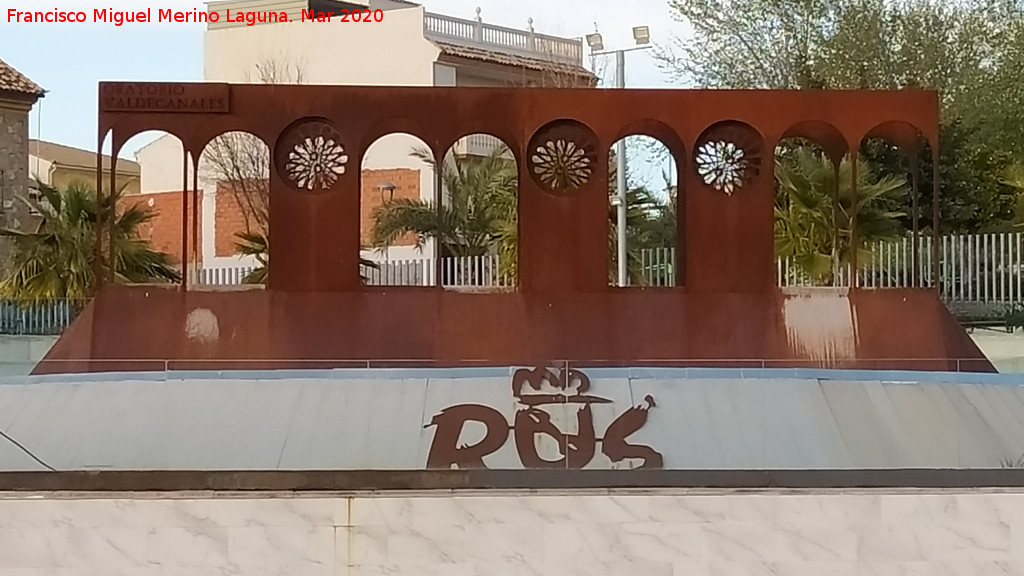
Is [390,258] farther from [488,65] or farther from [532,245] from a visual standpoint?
[532,245]

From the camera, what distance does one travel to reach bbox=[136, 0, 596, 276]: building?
26.5 m

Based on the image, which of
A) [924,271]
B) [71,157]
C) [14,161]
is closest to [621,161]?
[924,271]

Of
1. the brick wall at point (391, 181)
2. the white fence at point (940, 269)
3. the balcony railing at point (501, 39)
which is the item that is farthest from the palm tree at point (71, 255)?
the balcony railing at point (501, 39)

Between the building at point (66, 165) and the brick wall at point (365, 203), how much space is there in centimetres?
246

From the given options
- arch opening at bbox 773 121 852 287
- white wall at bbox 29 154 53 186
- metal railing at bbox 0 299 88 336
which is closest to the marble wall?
metal railing at bbox 0 299 88 336

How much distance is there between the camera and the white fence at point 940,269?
13.9 m

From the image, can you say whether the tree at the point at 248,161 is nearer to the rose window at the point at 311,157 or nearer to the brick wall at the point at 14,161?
the brick wall at the point at 14,161

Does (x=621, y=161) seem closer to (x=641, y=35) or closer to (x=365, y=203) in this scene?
(x=641, y=35)

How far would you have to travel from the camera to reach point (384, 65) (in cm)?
2731

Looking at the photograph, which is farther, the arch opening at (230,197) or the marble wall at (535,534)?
the arch opening at (230,197)

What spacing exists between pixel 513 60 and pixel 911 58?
8821mm

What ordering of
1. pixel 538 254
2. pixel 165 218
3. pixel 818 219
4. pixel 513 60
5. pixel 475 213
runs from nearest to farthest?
pixel 538 254 → pixel 818 219 → pixel 475 213 → pixel 513 60 → pixel 165 218

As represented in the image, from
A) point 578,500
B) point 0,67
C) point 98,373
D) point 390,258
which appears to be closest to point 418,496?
point 578,500

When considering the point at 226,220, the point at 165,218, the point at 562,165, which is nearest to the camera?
the point at 562,165
